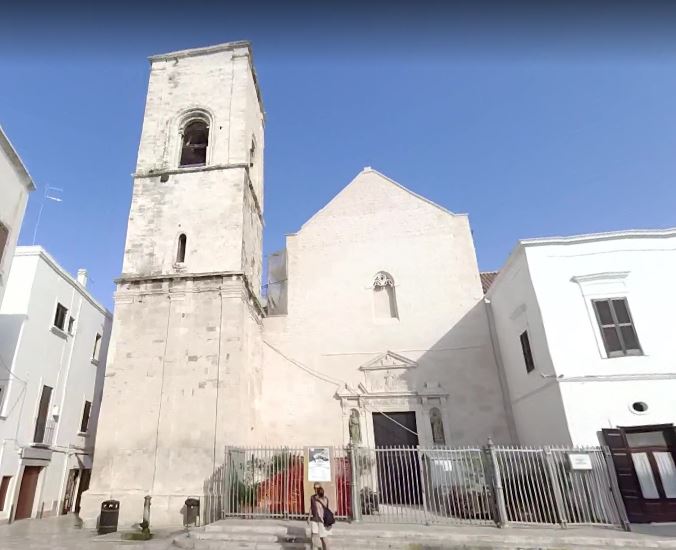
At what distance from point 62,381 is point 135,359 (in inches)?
229

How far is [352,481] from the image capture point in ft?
34.1

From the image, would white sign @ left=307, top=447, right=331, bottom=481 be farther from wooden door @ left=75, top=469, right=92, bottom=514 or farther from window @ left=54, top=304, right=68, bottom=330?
wooden door @ left=75, top=469, right=92, bottom=514

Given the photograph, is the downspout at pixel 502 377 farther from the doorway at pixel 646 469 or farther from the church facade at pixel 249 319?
the doorway at pixel 646 469

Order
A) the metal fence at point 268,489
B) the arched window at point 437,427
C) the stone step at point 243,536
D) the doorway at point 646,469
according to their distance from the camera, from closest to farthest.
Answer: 1. the stone step at point 243,536
2. the doorway at point 646,469
3. the metal fence at point 268,489
4. the arched window at point 437,427

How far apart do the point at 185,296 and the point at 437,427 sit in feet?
31.7

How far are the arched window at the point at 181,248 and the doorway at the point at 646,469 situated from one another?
1373 centimetres

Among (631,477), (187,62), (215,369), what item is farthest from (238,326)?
(187,62)

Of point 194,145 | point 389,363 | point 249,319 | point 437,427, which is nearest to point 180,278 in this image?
point 249,319

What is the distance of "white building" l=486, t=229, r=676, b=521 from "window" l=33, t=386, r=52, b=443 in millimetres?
16629

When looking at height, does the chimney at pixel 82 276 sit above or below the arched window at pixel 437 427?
above

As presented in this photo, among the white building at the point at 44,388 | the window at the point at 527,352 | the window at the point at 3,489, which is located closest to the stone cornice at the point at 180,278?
the white building at the point at 44,388

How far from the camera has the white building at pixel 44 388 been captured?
14.1m

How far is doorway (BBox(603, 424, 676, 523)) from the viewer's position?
9.67 meters

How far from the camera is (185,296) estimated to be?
46.7ft
